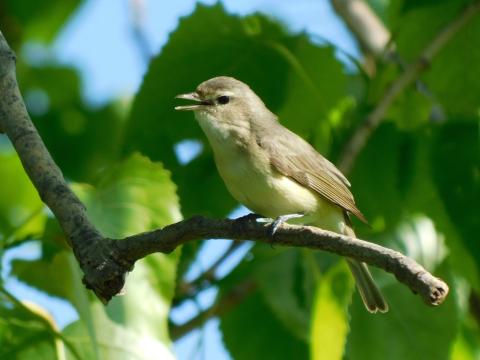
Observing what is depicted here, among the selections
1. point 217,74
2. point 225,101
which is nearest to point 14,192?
point 225,101

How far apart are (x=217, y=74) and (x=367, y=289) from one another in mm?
1132

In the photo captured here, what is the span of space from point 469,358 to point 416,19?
1830mm

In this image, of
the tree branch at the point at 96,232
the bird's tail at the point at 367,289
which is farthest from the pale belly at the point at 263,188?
the tree branch at the point at 96,232

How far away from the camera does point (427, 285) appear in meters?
2.30

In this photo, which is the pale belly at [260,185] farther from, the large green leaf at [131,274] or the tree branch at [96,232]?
the tree branch at [96,232]

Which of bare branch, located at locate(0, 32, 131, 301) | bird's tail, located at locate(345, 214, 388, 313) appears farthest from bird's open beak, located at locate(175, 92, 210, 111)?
bare branch, located at locate(0, 32, 131, 301)

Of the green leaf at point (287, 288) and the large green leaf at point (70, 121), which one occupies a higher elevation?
the large green leaf at point (70, 121)

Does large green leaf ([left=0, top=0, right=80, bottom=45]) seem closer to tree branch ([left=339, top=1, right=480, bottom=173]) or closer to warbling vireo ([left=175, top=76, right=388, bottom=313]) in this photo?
warbling vireo ([left=175, top=76, right=388, bottom=313])

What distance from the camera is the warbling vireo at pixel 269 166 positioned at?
14.0ft

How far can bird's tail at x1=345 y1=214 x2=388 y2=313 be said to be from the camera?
13.4ft

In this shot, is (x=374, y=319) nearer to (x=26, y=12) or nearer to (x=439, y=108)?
(x=439, y=108)

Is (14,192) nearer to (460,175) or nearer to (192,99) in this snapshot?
(192,99)

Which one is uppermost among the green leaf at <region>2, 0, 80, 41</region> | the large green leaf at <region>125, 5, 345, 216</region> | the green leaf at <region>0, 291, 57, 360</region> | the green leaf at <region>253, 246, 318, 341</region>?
the green leaf at <region>2, 0, 80, 41</region>

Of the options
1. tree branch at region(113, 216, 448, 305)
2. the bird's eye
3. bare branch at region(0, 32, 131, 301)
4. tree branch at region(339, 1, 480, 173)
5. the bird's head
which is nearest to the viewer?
tree branch at region(113, 216, 448, 305)
